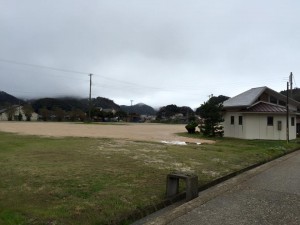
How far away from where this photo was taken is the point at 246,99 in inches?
1259

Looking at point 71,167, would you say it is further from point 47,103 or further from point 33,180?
point 47,103

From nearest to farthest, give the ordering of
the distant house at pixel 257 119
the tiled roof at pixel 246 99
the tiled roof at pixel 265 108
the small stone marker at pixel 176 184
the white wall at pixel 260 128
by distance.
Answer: the small stone marker at pixel 176 184
the tiled roof at pixel 265 108
the distant house at pixel 257 119
the white wall at pixel 260 128
the tiled roof at pixel 246 99

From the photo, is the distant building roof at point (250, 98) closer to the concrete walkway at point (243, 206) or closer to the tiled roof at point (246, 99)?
the tiled roof at point (246, 99)

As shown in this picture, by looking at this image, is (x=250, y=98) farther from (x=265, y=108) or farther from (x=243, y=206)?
(x=243, y=206)

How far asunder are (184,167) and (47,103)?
127359 mm

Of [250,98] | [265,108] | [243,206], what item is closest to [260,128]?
[265,108]

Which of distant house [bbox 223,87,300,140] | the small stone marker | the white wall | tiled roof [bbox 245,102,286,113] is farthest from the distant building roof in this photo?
the small stone marker

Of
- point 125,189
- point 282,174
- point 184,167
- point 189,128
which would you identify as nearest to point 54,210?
point 125,189

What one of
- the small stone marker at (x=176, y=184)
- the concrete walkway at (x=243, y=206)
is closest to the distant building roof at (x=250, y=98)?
the concrete walkway at (x=243, y=206)

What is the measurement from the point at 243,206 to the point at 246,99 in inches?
1038

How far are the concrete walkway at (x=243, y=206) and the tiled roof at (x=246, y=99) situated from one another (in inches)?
850

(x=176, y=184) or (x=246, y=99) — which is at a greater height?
(x=246, y=99)

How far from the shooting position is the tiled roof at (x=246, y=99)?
3069 centimetres

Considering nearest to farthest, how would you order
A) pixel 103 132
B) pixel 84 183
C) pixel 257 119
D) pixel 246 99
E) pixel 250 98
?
1. pixel 84 183
2. pixel 257 119
3. pixel 250 98
4. pixel 246 99
5. pixel 103 132
